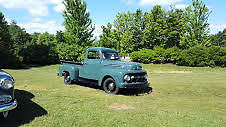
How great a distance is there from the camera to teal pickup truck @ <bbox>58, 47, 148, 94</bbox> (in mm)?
7285

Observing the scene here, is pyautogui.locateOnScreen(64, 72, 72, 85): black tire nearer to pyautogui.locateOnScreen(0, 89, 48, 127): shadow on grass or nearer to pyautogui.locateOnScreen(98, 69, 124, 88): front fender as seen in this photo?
pyautogui.locateOnScreen(98, 69, 124, 88): front fender

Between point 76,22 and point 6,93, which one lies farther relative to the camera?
point 76,22

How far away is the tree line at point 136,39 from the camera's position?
21.5m

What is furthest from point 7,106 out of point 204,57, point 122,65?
point 204,57

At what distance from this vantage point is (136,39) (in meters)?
34.3

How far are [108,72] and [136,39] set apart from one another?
90.2 feet

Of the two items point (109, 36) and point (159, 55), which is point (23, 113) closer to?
point (159, 55)

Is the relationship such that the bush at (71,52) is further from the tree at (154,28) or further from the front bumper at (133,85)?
the front bumper at (133,85)

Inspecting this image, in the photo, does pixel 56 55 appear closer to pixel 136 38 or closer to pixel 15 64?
pixel 15 64

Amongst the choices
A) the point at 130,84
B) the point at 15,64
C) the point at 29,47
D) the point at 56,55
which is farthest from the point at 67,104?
the point at 29,47

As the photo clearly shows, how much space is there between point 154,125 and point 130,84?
9.82 ft

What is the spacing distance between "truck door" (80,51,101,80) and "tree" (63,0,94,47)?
55.9 ft

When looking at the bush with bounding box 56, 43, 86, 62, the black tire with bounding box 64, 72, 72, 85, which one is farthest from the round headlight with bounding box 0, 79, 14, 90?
the bush with bounding box 56, 43, 86, 62

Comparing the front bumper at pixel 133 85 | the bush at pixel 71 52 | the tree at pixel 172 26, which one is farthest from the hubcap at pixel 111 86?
the tree at pixel 172 26
